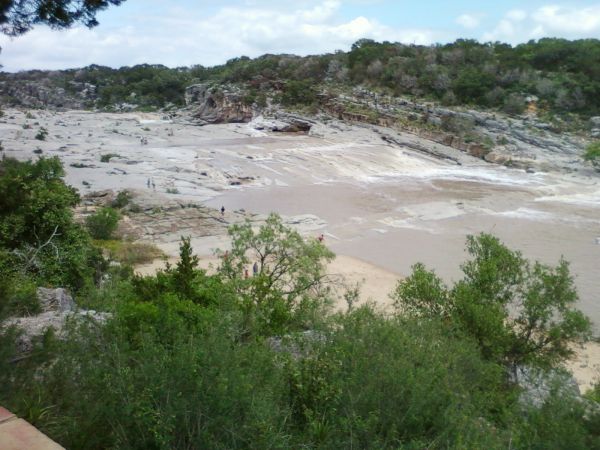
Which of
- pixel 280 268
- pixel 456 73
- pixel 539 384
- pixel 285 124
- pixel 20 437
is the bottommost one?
pixel 539 384

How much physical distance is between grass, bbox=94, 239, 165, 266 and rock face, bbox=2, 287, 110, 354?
1038 cm

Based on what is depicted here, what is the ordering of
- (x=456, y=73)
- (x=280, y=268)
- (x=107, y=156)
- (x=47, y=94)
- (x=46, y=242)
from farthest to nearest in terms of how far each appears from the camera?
(x=47, y=94) → (x=456, y=73) → (x=107, y=156) → (x=46, y=242) → (x=280, y=268)

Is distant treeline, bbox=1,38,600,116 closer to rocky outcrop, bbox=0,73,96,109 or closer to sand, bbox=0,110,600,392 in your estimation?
sand, bbox=0,110,600,392

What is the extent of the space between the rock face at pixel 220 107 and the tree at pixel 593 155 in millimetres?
39165

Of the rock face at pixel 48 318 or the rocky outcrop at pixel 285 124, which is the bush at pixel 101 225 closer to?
the rock face at pixel 48 318

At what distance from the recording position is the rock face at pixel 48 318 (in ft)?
21.6

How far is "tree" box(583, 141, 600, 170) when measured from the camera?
42156 mm

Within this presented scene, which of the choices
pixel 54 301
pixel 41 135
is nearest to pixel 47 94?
pixel 41 135

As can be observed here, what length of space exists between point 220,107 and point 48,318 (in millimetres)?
66634

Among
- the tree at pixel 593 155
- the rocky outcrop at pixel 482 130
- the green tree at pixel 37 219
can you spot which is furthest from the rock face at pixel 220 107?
the green tree at pixel 37 219

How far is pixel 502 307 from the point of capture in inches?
473

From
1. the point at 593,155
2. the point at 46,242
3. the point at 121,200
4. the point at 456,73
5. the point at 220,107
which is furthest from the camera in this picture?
the point at 220,107

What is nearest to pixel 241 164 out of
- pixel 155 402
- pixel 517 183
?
pixel 517 183

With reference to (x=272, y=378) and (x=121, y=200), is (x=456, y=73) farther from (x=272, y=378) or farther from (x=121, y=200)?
(x=272, y=378)
